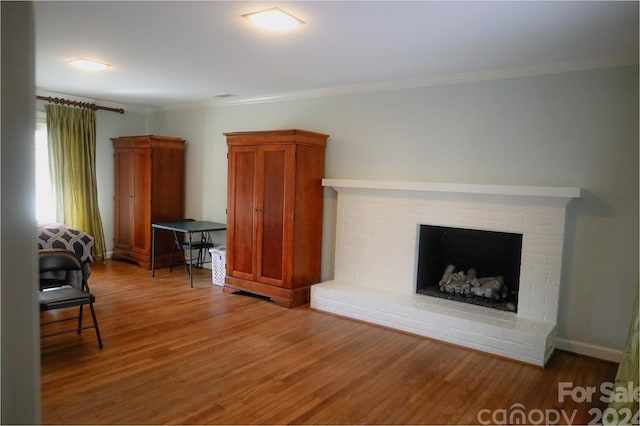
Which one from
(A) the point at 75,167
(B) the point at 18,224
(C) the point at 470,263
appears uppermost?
(A) the point at 75,167

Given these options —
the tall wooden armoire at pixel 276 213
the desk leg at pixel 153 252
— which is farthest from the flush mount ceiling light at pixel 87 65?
the desk leg at pixel 153 252

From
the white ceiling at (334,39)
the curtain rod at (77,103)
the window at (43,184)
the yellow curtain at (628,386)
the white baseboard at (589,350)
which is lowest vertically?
the white baseboard at (589,350)

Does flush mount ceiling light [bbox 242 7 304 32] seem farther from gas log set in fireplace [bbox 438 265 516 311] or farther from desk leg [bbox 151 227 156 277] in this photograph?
desk leg [bbox 151 227 156 277]

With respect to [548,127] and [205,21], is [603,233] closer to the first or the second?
[548,127]

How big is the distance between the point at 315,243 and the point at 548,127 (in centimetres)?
248

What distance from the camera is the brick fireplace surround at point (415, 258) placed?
136 inches

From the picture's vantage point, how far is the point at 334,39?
122 inches


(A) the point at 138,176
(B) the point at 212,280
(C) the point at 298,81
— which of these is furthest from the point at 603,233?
(A) the point at 138,176

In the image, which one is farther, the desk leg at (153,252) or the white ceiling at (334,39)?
the desk leg at (153,252)

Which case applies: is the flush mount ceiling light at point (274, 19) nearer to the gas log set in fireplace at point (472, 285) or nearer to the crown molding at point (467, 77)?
the crown molding at point (467, 77)

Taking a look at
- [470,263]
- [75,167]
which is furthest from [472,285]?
[75,167]

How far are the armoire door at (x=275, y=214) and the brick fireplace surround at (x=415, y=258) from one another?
0.44 meters

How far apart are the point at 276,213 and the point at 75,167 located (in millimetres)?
3253

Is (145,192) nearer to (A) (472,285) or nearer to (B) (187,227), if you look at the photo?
(B) (187,227)
